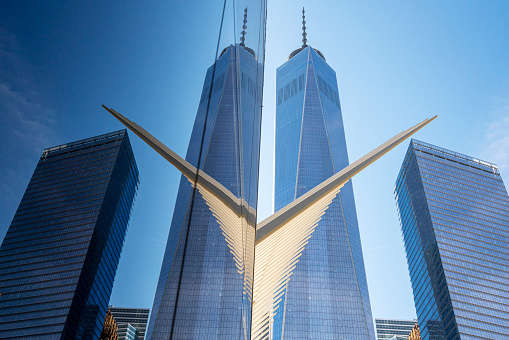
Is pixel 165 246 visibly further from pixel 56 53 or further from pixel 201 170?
pixel 56 53

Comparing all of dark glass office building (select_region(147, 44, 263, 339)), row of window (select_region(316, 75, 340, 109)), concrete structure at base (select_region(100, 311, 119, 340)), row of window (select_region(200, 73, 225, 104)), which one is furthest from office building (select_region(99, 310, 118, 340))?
row of window (select_region(316, 75, 340, 109))

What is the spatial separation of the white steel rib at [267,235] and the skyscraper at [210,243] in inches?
0.7

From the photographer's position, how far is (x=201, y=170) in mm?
1405

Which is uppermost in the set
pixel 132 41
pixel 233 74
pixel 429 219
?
pixel 429 219

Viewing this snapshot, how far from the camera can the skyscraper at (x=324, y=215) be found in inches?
2372

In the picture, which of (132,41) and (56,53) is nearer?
(56,53)

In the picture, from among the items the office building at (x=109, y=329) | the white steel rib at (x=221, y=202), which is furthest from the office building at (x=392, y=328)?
the office building at (x=109, y=329)

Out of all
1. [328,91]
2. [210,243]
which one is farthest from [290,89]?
[210,243]

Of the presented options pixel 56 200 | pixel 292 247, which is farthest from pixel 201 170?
pixel 292 247

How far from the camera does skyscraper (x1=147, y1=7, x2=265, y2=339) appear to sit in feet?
3.62

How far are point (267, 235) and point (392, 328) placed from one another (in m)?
104

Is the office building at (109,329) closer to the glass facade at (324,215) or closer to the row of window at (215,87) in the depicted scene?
the row of window at (215,87)

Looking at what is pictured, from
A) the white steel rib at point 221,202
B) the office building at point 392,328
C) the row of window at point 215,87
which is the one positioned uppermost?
the office building at point 392,328

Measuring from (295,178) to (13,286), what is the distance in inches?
3046
